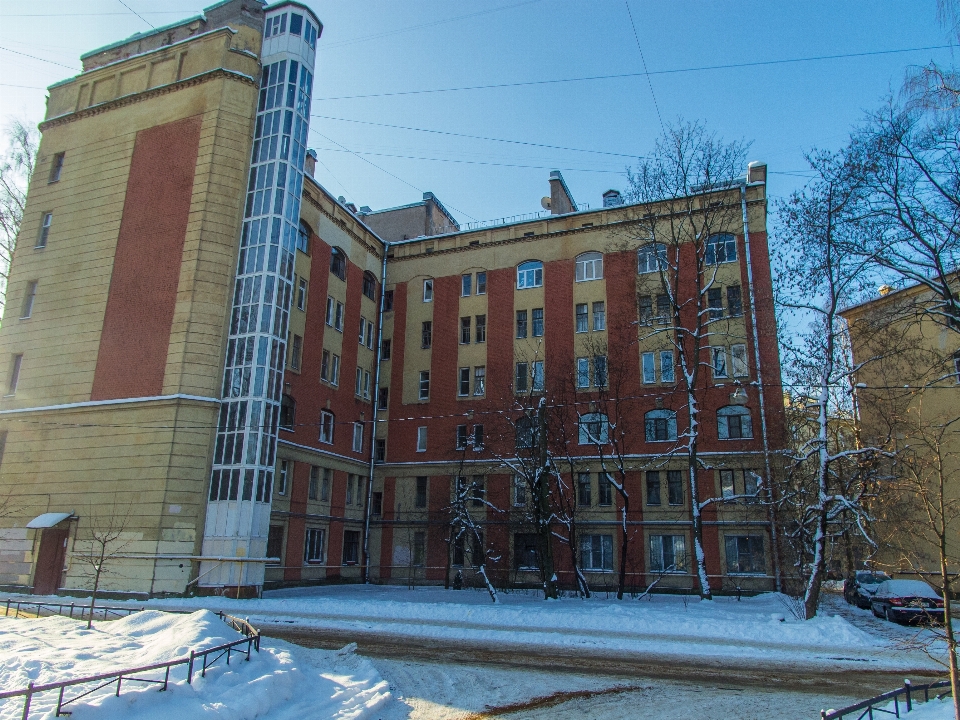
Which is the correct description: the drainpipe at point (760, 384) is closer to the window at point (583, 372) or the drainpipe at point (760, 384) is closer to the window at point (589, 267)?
the window at point (589, 267)

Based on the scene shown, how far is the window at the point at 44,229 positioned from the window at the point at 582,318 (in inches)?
1128

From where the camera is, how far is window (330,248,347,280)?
127 ft

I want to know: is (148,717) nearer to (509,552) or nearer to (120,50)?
(509,552)

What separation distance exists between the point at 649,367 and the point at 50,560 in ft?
99.0

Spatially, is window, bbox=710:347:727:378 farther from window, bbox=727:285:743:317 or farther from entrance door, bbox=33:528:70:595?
entrance door, bbox=33:528:70:595

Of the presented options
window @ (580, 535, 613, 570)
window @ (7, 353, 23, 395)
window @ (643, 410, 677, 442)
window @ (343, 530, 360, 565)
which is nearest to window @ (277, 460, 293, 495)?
window @ (343, 530, 360, 565)

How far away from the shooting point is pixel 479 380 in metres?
Answer: 39.9

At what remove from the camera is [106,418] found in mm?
28828

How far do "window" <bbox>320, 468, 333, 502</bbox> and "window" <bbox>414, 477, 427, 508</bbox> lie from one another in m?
5.60

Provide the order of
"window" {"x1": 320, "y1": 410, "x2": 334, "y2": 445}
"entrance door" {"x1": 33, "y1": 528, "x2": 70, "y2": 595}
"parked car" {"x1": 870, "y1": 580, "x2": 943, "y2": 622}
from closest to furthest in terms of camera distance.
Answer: "parked car" {"x1": 870, "y1": 580, "x2": 943, "y2": 622}, "entrance door" {"x1": 33, "y1": 528, "x2": 70, "y2": 595}, "window" {"x1": 320, "y1": 410, "x2": 334, "y2": 445}

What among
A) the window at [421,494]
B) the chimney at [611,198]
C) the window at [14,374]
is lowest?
the window at [421,494]

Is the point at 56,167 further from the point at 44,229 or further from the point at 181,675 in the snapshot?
the point at 181,675

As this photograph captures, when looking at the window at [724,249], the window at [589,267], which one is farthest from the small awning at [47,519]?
the window at [724,249]

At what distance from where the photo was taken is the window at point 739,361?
112 ft
